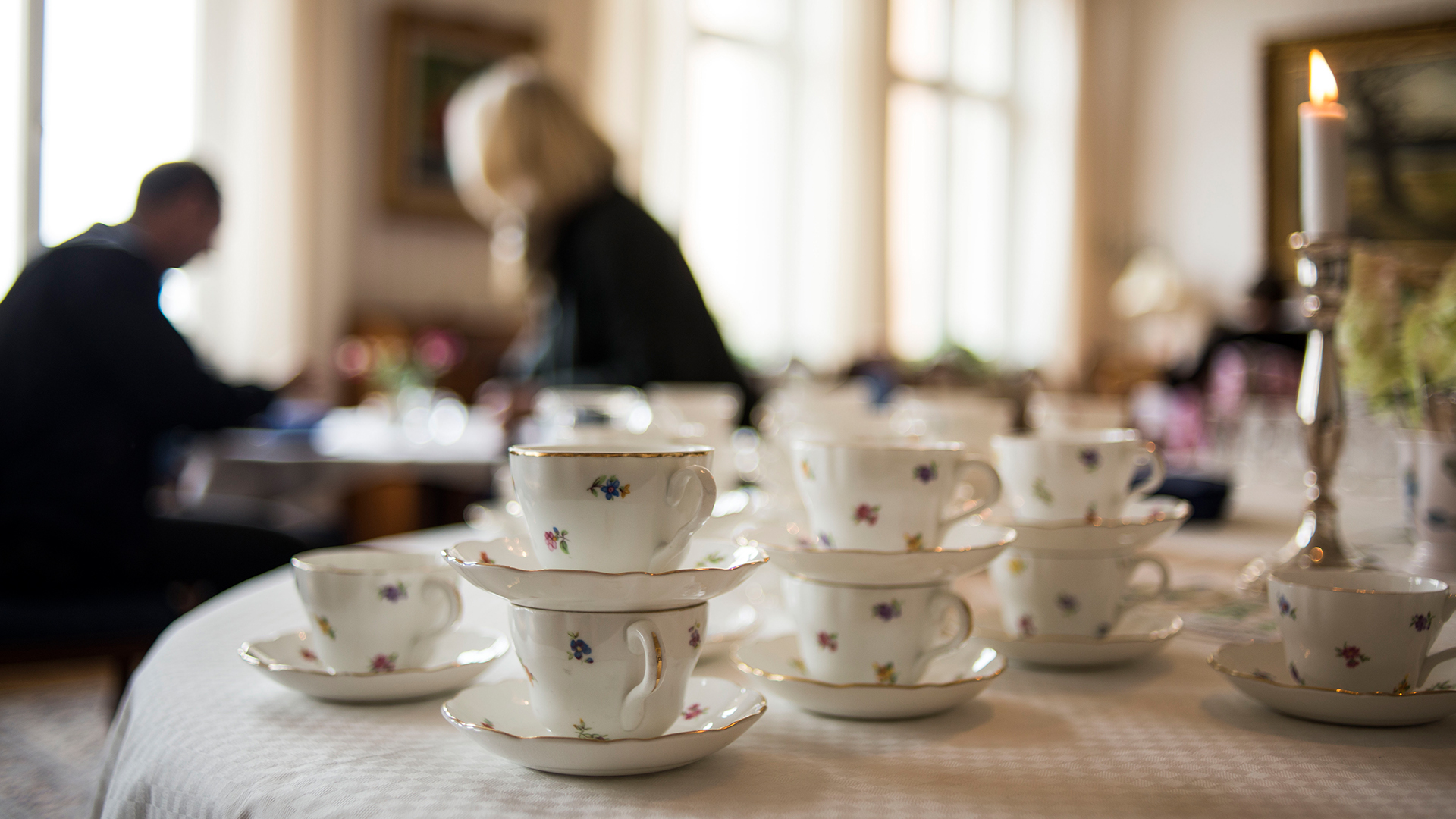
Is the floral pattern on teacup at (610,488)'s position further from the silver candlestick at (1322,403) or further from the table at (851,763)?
the silver candlestick at (1322,403)

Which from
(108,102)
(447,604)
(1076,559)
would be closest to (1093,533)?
(1076,559)

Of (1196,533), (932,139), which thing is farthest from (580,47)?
(1196,533)

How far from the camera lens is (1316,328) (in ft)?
3.28

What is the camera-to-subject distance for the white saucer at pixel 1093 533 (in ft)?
2.76

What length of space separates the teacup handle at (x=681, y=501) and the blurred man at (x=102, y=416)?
1.69 meters

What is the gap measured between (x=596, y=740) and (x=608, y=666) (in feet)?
0.14

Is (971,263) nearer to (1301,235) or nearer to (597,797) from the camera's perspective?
(1301,235)

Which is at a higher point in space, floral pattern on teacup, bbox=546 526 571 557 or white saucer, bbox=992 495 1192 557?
floral pattern on teacup, bbox=546 526 571 557

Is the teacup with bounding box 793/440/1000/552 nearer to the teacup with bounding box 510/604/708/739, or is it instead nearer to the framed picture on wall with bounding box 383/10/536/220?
the teacup with bounding box 510/604/708/739

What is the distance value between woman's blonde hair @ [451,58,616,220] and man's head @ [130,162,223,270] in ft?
1.96

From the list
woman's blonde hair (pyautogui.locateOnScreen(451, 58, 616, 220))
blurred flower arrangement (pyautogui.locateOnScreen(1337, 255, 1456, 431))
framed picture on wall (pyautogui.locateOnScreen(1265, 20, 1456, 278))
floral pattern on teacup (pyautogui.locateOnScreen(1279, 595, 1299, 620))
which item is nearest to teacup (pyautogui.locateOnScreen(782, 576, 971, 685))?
floral pattern on teacup (pyautogui.locateOnScreen(1279, 595, 1299, 620))

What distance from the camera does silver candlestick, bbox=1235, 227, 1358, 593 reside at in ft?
3.20

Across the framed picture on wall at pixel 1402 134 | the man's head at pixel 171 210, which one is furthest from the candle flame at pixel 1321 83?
the framed picture on wall at pixel 1402 134

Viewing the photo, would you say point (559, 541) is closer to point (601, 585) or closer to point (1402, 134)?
point (601, 585)
